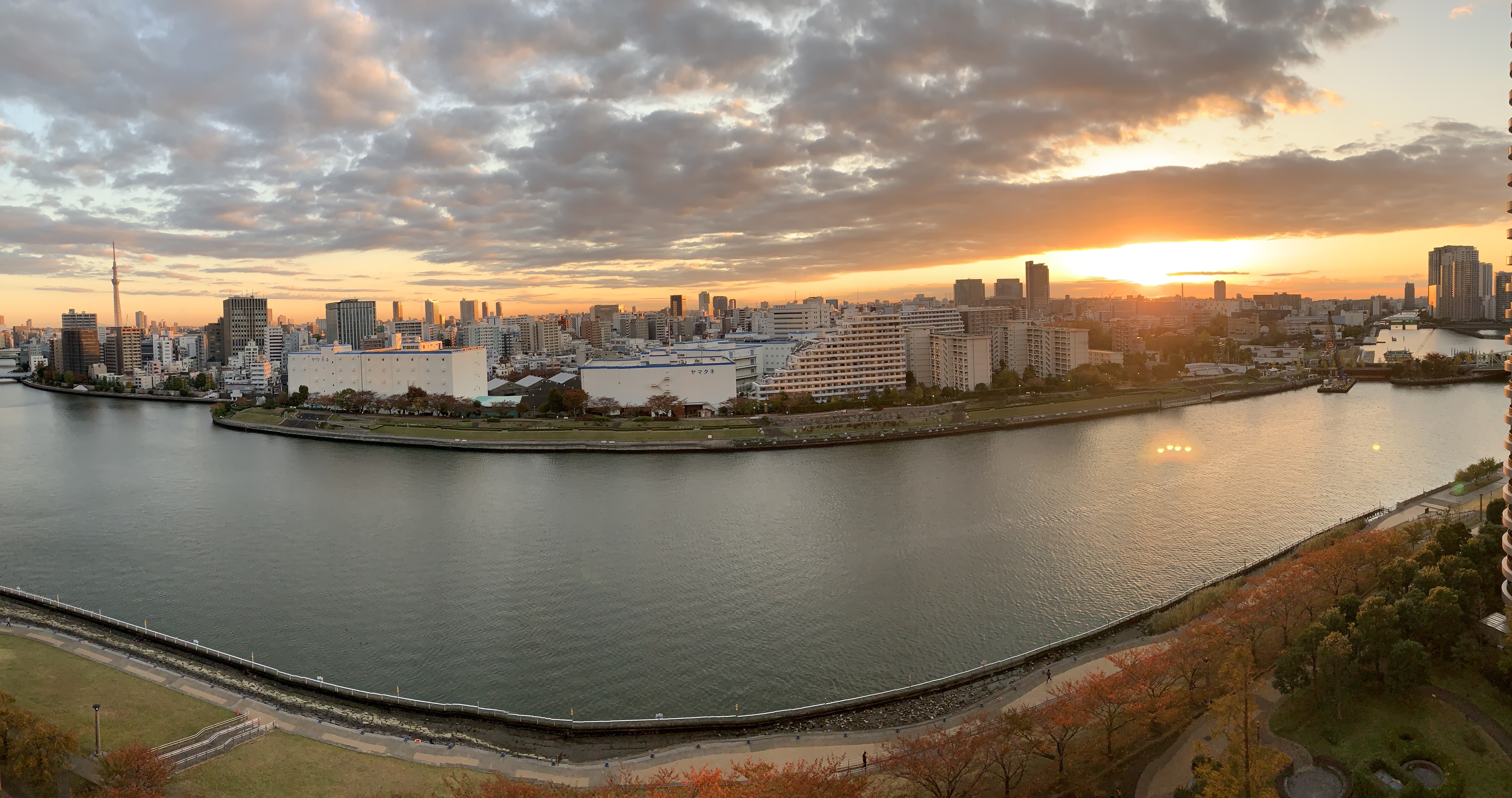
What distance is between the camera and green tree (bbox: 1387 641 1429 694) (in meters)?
4.13

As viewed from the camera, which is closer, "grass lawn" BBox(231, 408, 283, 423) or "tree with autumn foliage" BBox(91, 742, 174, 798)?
"tree with autumn foliage" BBox(91, 742, 174, 798)

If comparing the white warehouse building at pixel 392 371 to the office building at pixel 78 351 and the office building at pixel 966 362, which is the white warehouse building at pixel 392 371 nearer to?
the office building at pixel 966 362

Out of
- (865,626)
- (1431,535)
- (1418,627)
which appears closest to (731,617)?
(865,626)

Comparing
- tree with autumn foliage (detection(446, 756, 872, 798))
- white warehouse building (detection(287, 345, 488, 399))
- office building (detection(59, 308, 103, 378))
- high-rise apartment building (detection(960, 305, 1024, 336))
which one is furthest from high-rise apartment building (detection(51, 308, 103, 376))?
tree with autumn foliage (detection(446, 756, 872, 798))

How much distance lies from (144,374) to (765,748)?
36.1 metres

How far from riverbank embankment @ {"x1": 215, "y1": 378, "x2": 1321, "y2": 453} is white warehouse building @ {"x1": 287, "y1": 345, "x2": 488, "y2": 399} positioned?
9.82 ft

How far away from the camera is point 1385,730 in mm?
4031

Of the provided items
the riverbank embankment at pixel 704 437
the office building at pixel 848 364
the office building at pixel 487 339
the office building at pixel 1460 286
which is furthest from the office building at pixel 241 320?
the office building at pixel 1460 286

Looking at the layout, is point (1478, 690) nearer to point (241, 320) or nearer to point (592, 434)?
point (592, 434)

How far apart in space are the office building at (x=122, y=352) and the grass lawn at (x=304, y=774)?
3922cm

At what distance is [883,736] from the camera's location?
4.59m

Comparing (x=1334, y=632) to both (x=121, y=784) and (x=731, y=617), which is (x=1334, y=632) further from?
(x=121, y=784)

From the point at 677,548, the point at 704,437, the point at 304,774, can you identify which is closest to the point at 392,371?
the point at 704,437

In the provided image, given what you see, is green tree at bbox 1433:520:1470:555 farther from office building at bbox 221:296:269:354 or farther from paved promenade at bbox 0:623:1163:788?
office building at bbox 221:296:269:354
